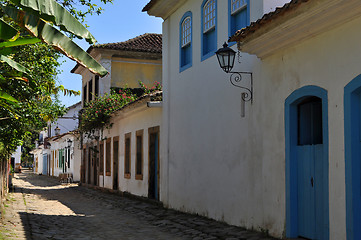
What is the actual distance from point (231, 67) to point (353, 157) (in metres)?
3.58

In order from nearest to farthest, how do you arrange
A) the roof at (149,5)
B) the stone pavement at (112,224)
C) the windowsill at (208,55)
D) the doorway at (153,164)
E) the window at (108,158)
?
the stone pavement at (112,224) < the windowsill at (208,55) < the roof at (149,5) < the doorway at (153,164) < the window at (108,158)

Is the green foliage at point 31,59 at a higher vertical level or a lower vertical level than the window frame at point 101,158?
higher

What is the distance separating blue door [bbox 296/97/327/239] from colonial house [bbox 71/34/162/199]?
7.62 meters

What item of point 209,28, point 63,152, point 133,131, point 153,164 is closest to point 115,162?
point 133,131

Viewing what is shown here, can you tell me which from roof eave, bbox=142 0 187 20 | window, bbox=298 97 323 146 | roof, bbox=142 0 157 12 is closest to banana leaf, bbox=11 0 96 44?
window, bbox=298 97 323 146

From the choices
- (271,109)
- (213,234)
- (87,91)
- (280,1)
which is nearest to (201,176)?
(213,234)

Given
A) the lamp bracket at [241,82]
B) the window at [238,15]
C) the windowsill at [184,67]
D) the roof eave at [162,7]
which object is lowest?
the lamp bracket at [241,82]

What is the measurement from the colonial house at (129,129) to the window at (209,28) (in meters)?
3.70

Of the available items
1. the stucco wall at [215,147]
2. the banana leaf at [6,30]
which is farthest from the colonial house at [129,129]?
the banana leaf at [6,30]

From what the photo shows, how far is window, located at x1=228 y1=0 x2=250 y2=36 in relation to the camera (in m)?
10.8

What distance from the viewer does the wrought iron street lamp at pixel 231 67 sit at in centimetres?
1005

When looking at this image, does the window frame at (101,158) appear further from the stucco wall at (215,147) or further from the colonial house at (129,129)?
the stucco wall at (215,147)

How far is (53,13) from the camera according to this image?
6.04 metres

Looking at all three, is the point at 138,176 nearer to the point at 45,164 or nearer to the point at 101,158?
the point at 101,158
